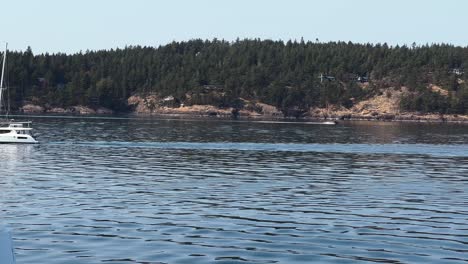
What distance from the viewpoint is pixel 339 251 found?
3684cm

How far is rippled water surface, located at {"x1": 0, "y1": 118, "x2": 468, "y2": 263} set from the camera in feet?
120

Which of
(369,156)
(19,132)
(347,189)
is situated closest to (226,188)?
(347,189)

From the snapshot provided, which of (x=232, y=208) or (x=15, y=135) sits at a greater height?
(x=15, y=135)

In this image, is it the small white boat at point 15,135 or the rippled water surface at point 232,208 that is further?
the small white boat at point 15,135

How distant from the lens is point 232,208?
50.9 metres

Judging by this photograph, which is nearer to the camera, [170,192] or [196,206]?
[196,206]

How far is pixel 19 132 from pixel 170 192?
72180 mm

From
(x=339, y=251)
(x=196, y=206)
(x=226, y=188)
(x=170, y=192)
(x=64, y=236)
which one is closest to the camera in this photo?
(x=339, y=251)

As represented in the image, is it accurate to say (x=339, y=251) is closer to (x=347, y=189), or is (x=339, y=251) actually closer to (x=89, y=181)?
(x=347, y=189)

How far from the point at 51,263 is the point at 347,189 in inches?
1369

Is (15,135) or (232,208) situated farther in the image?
(15,135)

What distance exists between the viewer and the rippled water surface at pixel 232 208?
1441 inches

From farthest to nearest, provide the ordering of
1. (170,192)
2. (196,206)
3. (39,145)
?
1. (39,145)
2. (170,192)
3. (196,206)

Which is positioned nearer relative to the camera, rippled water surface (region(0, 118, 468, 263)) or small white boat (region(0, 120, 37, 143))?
rippled water surface (region(0, 118, 468, 263))
